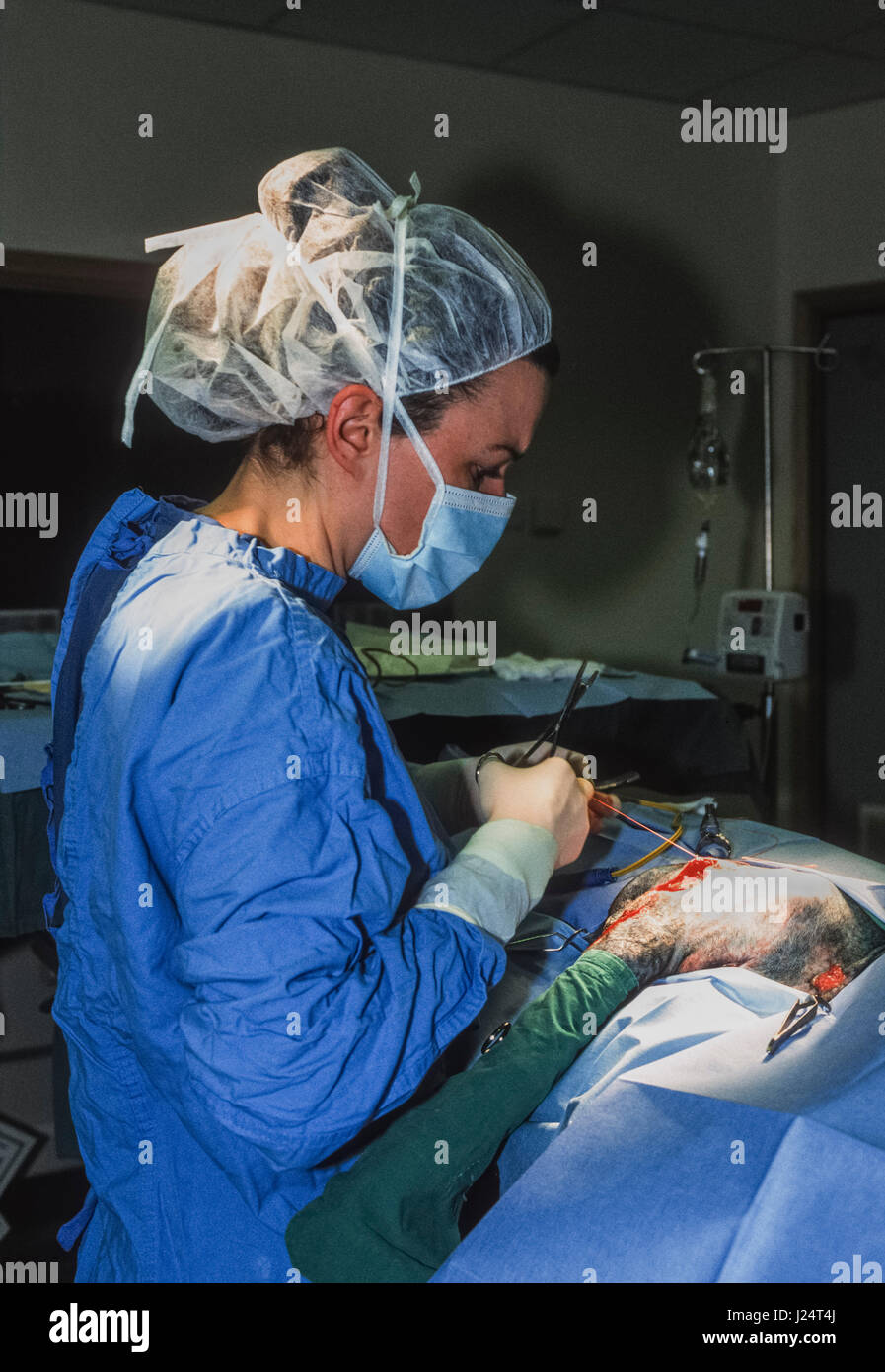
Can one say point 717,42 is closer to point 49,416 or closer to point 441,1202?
point 49,416

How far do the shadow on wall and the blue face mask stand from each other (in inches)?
95.7

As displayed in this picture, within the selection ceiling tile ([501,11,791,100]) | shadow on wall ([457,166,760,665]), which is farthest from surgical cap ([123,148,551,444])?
shadow on wall ([457,166,760,665])

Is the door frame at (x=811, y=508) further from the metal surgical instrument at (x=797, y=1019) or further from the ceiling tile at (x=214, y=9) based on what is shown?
the metal surgical instrument at (x=797, y=1019)

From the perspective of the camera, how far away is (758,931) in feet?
3.73

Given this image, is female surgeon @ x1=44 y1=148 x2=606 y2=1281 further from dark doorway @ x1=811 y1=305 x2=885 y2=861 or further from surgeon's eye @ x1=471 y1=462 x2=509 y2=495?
dark doorway @ x1=811 y1=305 x2=885 y2=861

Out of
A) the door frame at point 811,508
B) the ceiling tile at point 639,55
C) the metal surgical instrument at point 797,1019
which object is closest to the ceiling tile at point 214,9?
the ceiling tile at point 639,55

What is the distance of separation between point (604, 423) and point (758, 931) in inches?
109

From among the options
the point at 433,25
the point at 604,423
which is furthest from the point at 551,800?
the point at 604,423

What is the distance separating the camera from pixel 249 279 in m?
0.98

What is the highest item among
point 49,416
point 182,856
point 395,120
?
point 395,120

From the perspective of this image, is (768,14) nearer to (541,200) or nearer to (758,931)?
(541,200)

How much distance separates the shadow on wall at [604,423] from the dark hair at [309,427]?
2.55 metres
